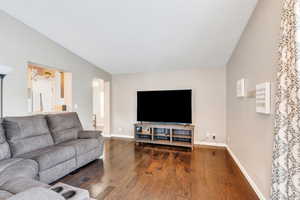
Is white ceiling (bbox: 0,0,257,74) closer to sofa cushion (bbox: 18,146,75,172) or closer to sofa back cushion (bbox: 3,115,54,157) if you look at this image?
sofa back cushion (bbox: 3,115,54,157)

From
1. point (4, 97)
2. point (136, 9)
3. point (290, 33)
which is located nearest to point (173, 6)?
point (136, 9)

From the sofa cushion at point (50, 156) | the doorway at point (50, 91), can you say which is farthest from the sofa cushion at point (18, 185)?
the doorway at point (50, 91)

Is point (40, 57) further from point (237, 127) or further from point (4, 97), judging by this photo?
point (237, 127)

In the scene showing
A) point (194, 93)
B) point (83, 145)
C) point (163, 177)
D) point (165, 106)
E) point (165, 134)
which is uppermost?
point (194, 93)

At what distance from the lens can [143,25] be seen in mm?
2701

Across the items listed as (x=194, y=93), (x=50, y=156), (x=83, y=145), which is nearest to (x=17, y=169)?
(x=50, y=156)

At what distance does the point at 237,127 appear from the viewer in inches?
119

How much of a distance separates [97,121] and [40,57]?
4988 mm

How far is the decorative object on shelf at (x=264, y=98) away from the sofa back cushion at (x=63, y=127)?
3340mm

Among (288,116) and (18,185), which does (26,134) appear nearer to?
(18,185)

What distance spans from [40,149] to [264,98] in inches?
132

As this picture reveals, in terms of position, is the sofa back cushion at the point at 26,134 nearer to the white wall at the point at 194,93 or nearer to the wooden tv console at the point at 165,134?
the wooden tv console at the point at 165,134

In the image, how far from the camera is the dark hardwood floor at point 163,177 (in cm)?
204

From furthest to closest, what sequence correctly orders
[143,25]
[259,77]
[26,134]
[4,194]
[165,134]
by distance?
[165,134] < [143,25] < [26,134] < [259,77] < [4,194]
